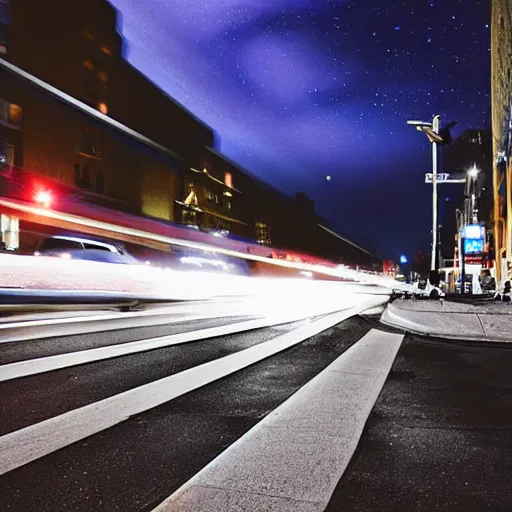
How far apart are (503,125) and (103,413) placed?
147ft

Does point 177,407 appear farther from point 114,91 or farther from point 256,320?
point 114,91

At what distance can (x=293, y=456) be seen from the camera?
10.1ft

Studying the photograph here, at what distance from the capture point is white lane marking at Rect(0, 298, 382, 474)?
3094mm

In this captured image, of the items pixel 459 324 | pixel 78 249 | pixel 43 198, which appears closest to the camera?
pixel 459 324

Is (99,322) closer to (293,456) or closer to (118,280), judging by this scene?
(118,280)

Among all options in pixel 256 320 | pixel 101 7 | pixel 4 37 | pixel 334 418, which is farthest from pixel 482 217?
pixel 334 418

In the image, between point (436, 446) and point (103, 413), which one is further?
point (103, 413)

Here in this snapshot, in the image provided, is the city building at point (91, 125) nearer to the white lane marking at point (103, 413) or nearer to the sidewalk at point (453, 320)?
the sidewalk at point (453, 320)

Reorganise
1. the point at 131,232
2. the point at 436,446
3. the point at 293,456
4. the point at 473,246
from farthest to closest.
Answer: the point at 473,246 → the point at 131,232 → the point at 436,446 → the point at 293,456

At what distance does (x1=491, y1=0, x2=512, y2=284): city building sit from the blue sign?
1087 centimetres

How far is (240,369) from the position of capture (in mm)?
5438

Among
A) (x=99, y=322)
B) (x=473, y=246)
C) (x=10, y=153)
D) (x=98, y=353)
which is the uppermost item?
(x=10, y=153)

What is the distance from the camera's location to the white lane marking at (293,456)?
2502 mm

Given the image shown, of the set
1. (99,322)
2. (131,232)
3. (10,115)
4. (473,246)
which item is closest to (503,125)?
→ (473,246)
